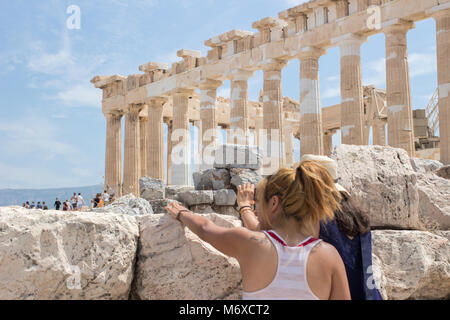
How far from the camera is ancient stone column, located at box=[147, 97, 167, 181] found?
31734 millimetres

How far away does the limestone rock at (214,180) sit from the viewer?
14.8 m

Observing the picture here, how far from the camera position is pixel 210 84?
2820 centimetres

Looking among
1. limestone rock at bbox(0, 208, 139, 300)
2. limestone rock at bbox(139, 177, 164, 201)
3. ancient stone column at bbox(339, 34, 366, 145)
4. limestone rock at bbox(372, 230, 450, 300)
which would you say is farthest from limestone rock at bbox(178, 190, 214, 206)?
limestone rock at bbox(0, 208, 139, 300)

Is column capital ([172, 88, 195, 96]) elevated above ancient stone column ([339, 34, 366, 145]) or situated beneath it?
elevated above

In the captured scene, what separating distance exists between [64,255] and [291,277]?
61.4 inches

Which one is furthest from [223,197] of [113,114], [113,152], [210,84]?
[113,114]

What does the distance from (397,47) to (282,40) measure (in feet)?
18.7

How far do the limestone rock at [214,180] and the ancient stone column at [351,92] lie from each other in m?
8.48

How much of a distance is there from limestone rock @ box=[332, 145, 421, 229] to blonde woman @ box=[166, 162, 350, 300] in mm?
2373

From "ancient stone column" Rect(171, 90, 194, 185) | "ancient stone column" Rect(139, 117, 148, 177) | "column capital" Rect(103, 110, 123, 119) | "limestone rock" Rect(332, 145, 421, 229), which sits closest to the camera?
"limestone rock" Rect(332, 145, 421, 229)

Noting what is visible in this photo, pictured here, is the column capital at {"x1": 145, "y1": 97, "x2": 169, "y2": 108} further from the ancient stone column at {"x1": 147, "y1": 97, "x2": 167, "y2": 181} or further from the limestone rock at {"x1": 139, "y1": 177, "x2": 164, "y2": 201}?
the limestone rock at {"x1": 139, "y1": 177, "x2": 164, "y2": 201}

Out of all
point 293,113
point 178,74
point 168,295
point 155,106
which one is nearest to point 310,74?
point 178,74

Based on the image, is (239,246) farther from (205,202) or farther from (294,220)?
(205,202)

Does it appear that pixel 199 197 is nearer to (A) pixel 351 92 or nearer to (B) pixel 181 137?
(A) pixel 351 92
